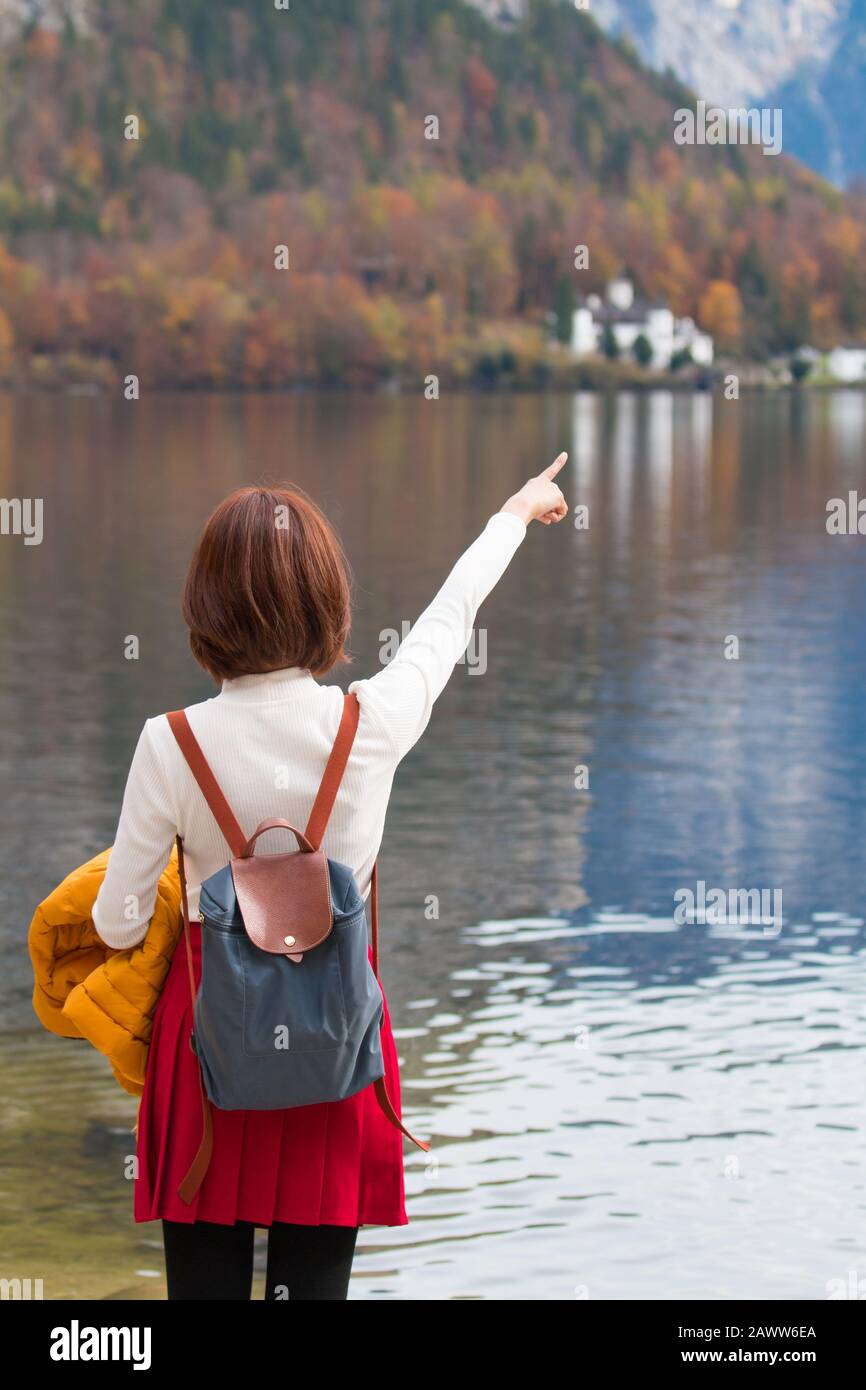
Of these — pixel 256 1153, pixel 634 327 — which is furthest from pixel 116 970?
pixel 634 327

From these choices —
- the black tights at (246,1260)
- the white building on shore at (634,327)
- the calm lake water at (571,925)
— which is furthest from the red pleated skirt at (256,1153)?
the white building on shore at (634,327)

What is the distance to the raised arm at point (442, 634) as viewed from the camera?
319cm

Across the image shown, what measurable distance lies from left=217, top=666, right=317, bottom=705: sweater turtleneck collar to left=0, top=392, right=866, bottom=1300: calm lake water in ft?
9.77

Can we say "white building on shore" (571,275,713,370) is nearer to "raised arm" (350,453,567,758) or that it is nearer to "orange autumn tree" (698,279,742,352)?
"orange autumn tree" (698,279,742,352)

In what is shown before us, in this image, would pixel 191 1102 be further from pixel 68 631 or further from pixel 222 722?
A: pixel 68 631

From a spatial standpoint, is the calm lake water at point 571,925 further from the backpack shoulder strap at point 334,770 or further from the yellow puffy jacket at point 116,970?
the backpack shoulder strap at point 334,770

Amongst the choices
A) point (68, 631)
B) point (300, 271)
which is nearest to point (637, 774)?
point (68, 631)

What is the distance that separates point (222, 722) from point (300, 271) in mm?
181809

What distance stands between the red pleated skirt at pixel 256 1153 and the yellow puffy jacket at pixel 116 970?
34 millimetres

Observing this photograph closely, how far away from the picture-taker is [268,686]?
317 centimetres

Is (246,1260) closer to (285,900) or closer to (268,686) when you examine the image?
(285,900)

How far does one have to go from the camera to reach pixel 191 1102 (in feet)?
10.7

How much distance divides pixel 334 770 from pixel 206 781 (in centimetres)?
21

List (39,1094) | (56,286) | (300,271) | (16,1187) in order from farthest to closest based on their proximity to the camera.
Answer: (300,271) < (56,286) < (39,1094) < (16,1187)
